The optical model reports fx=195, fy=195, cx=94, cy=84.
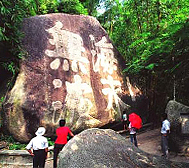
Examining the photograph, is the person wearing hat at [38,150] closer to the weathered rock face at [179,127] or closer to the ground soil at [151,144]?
the ground soil at [151,144]

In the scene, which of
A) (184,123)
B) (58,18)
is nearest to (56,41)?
(58,18)

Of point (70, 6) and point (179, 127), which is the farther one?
point (70, 6)

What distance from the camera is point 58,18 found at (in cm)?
718

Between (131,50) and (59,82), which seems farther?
(131,50)

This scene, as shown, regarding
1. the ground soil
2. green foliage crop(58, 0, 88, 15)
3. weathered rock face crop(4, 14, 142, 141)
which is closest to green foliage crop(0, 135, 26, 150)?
weathered rock face crop(4, 14, 142, 141)

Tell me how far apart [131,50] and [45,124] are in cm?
705

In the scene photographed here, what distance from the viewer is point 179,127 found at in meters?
5.32

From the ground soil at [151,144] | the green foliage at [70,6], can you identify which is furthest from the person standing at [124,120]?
the green foliage at [70,6]

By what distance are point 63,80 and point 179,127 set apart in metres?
3.68

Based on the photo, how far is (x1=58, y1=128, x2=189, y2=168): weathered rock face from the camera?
1.36m

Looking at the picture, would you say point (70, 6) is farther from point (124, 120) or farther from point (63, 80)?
point (124, 120)

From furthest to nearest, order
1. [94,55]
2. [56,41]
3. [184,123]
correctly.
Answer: [94,55], [56,41], [184,123]

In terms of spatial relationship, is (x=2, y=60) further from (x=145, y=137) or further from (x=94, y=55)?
(x=145, y=137)

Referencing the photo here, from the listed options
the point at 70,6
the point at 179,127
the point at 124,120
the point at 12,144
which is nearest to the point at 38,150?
the point at 12,144
